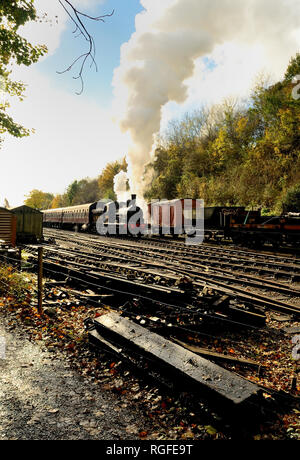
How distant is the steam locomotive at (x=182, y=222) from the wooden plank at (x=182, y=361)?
1301 cm

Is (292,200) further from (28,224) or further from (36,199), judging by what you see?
(36,199)

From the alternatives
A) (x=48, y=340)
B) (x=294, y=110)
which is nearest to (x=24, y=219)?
(x=48, y=340)

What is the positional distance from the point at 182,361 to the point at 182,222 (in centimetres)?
1881

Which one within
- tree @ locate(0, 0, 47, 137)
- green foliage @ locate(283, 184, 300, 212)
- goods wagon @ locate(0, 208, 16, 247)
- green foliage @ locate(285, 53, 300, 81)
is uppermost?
green foliage @ locate(285, 53, 300, 81)

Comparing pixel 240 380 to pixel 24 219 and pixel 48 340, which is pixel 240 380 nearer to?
pixel 48 340

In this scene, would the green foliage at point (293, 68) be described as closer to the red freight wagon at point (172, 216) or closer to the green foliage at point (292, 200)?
the green foliage at point (292, 200)

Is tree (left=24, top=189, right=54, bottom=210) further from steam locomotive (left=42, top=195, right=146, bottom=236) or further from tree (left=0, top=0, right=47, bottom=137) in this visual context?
tree (left=0, top=0, right=47, bottom=137)

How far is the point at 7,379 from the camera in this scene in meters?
3.58

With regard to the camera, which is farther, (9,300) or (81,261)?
(81,261)

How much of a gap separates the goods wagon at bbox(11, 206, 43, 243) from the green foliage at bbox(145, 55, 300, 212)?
785 inches

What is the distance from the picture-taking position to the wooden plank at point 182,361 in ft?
9.37

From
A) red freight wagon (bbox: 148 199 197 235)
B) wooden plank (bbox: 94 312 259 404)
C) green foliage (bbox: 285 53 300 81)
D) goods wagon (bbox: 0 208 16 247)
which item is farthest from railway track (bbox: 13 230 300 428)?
green foliage (bbox: 285 53 300 81)

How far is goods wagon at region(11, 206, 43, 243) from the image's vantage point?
1884 cm

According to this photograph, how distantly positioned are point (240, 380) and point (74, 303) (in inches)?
187
